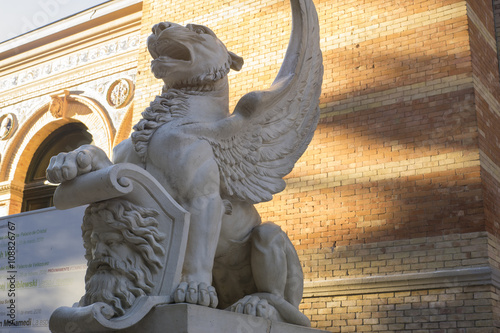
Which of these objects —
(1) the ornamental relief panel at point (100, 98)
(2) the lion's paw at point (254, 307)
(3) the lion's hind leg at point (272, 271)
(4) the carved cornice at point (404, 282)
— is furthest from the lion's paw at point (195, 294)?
(1) the ornamental relief panel at point (100, 98)

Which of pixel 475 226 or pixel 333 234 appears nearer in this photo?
pixel 475 226

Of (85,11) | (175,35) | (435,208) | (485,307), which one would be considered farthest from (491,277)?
(85,11)

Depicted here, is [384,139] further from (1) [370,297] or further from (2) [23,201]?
(2) [23,201]

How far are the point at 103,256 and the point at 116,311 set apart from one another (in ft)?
0.85

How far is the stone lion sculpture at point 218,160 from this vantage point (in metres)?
2.83

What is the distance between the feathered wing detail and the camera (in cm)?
310

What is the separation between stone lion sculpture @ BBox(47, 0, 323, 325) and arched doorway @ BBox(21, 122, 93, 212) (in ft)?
28.8

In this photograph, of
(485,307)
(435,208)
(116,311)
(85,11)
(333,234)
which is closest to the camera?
(116,311)

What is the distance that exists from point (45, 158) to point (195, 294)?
1017 cm

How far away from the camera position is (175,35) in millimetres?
3117

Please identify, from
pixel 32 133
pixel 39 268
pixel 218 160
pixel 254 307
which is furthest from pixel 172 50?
pixel 32 133

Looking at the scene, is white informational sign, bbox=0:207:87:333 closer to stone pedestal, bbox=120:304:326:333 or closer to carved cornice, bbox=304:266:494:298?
carved cornice, bbox=304:266:494:298

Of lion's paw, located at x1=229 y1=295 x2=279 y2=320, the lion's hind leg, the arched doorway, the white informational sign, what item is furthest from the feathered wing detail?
the arched doorway

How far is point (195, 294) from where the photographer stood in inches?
101
